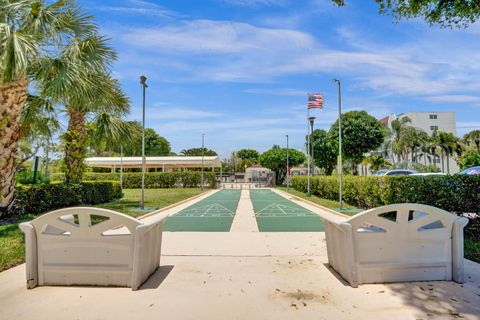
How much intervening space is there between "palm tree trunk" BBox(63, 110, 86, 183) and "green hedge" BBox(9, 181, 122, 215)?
0.53 m

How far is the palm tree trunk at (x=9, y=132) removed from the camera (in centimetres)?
802

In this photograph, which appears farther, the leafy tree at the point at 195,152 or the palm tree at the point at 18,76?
the leafy tree at the point at 195,152

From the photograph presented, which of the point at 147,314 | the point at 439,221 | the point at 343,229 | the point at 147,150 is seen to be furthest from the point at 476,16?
the point at 147,150

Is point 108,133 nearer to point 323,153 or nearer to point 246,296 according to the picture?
point 246,296

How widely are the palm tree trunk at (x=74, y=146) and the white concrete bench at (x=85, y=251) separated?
891cm

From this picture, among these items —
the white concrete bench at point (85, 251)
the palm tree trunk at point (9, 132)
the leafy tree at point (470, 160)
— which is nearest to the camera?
the white concrete bench at point (85, 251)

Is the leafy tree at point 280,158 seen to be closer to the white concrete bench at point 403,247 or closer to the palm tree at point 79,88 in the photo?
the palm tree at point 79,88

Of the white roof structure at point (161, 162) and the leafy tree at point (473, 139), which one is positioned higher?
the leafy tree at point (473, 139)

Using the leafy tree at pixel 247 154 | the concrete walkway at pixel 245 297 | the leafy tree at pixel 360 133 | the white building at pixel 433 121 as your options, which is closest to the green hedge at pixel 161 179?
the leafy tree at pixel 360 133

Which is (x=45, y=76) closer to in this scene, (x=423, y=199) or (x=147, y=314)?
(x=147, y=314)

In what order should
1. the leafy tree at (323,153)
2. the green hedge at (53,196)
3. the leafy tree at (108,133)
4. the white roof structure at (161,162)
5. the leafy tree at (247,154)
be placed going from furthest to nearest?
1. the leafy tree at (247,154)
2. the leafy tree at (323,153)
3. the white roof structure at (161,162)
4. the leafy tree at (108,133)
5. the green hedge at (53,196)

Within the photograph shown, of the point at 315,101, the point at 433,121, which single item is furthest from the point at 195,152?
the point at 315,101

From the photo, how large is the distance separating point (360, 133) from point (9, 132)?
24.7 metres

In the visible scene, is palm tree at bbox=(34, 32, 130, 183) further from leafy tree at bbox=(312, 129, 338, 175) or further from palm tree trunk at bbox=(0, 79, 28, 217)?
leafy tree at bbox=(312, 129, 338, 175)
